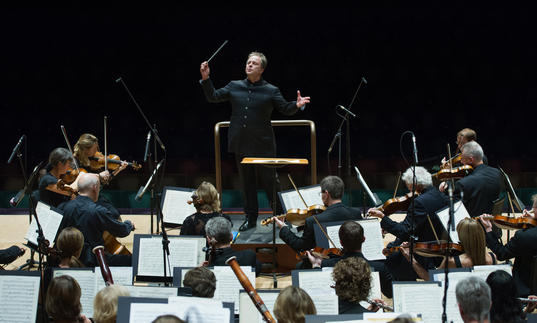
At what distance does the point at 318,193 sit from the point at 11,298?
2984 millimetres

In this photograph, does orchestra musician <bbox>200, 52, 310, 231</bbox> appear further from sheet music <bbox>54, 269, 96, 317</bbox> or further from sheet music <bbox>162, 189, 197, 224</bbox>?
sheet music <bbox>54, 269, 96, 317</bbox>

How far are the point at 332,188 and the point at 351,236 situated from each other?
0.95 metres

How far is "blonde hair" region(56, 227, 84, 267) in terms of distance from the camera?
4.10 m

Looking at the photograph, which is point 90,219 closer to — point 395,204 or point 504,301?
point 395,204

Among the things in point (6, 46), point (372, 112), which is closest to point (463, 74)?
point (372, 112)

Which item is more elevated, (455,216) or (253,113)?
(253,113)

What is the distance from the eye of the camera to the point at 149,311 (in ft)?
9.57

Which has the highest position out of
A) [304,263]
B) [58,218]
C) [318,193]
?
[318,193]

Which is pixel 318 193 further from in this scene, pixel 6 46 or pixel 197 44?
pixel 6 46

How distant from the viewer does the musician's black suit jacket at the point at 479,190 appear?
5.50m

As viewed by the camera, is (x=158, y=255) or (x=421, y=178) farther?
(x=421, y=178)

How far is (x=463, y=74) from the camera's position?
33.2 feet

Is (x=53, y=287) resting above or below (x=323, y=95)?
below

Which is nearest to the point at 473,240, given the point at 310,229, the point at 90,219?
the point at 310,229
